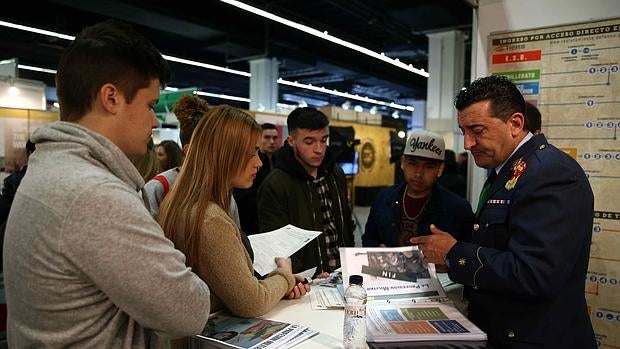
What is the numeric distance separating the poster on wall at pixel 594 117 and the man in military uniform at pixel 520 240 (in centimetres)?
79

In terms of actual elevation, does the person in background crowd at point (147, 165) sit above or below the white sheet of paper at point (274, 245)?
above

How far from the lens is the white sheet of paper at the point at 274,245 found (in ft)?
5.27

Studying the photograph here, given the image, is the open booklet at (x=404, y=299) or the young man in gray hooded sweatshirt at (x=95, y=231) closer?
the young man in gray hooded sweatshirt at (x=95, y=231)

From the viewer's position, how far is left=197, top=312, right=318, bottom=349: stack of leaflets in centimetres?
117

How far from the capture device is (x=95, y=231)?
0.82 m

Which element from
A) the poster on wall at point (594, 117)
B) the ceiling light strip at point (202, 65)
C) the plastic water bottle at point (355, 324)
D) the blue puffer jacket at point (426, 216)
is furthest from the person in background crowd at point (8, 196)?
the ceiling light strip at point (202, 65)

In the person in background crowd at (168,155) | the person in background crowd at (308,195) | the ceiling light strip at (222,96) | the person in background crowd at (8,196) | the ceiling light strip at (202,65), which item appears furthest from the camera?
the ceiling light strip at (222,96)

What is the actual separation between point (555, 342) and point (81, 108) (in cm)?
142

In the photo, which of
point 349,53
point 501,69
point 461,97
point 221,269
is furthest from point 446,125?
point 221,269

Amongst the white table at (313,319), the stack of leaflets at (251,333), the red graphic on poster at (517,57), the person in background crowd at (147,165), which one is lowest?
the white table at (313,319)

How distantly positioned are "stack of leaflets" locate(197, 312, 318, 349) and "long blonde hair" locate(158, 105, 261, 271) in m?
0.20

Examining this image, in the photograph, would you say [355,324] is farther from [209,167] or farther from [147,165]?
[147,165]

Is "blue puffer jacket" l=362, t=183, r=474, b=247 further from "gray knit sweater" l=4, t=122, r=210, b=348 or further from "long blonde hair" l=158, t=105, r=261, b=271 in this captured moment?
"gray knit sweater" l=4, t=122, r=210, b=348

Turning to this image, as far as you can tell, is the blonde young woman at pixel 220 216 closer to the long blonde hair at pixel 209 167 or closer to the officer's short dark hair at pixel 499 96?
the long blonde hair at pixel 209 167
